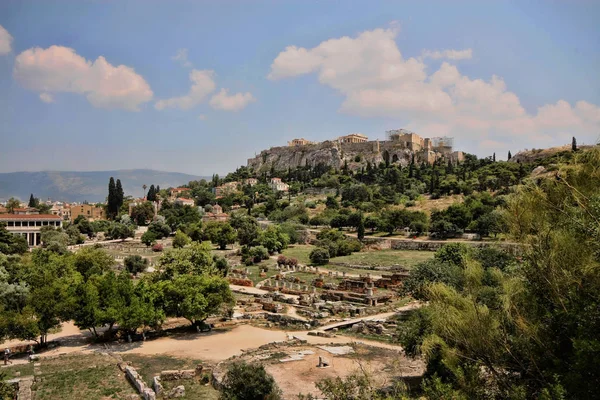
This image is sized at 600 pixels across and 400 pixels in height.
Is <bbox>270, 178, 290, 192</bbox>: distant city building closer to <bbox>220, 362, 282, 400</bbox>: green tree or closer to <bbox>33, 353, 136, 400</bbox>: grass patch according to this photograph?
<bbox>33, 353, 136, 400</bbox>: grass patch

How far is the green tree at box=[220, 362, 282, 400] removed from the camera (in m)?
13.2

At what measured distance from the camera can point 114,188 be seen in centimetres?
9312

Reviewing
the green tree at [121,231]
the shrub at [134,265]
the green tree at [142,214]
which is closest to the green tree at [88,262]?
the shrub at [134,265]

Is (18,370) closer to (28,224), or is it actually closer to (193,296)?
(193,296)

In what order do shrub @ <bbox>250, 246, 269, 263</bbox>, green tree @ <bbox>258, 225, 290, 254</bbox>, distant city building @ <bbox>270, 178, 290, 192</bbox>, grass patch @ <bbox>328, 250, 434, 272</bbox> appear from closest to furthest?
grass patch @ <bbox>328, 250, 434, 272</bbox>
shrub @ <bbox>250, 246, 269, 263</bbox>
green tree @ <bbox>258, 225, 290, 254</bbox>
distant city building @ <bbox>270, 178, 290, 192</bbox>

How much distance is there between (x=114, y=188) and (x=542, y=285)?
3715 inches

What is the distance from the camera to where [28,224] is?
72125mm

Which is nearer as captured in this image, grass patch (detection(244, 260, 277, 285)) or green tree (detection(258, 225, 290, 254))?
grass patch (detection(244, 260, 277, 285))

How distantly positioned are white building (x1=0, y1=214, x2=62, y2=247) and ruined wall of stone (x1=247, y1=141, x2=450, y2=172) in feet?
267

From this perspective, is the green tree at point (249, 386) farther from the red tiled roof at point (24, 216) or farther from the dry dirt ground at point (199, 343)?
the red tiled roof at point (24, 216)

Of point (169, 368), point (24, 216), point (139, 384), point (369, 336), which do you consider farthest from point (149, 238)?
point (139, 384)

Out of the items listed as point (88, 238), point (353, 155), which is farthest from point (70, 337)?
point (353, 155)

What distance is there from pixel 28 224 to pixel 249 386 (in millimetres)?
72360

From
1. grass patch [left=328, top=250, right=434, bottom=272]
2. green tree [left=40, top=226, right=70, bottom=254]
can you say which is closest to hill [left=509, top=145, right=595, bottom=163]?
grass patch [left=328, top=250, right=434, bottom=272]
